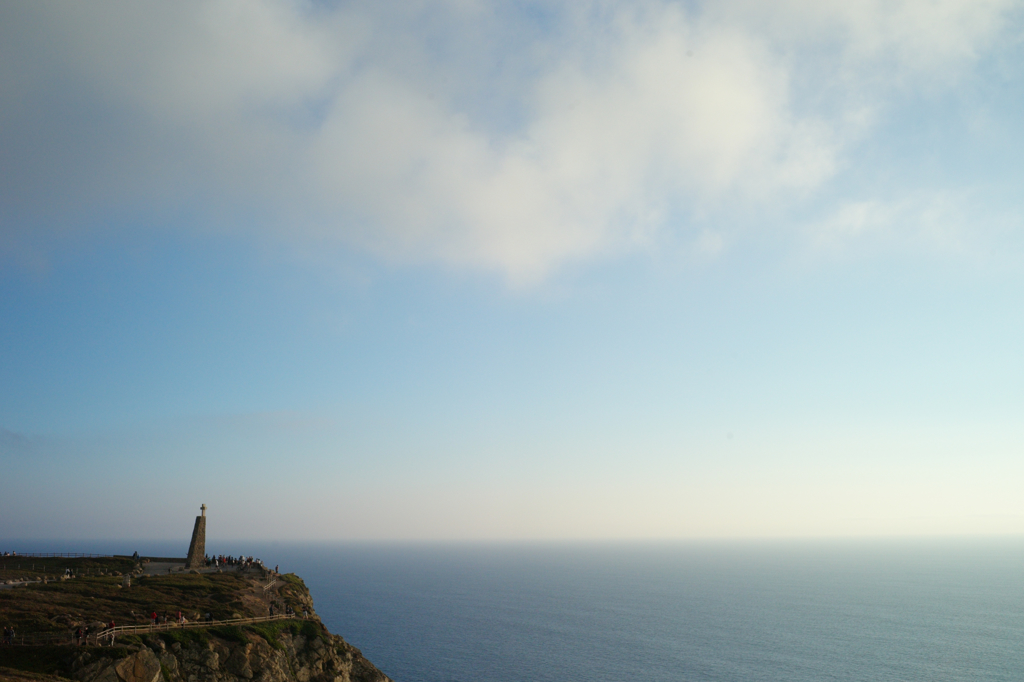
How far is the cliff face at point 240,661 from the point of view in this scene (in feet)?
106

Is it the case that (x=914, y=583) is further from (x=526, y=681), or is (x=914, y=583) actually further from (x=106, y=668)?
(x=106, y=668)

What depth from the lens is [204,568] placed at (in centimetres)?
6203

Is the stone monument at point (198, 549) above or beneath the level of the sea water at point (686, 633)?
above

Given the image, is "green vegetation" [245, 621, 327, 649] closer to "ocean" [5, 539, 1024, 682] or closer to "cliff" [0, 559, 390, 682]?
"cliff" [0, 559, 390, 682]

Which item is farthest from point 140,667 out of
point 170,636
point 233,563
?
point 233,563

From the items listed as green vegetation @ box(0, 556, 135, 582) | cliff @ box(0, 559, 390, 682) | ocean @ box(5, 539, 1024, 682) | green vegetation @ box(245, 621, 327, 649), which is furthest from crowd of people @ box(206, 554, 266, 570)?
ocean @ box(5, 539, 1024, 682)

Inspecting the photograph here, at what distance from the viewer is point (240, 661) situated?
1543 inches

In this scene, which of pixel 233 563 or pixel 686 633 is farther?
pixel 686 633

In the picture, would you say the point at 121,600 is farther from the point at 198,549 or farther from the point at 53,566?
the point at 53,566

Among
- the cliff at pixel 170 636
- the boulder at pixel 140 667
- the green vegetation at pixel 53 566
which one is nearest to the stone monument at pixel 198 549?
the cliff at pixel 170 636

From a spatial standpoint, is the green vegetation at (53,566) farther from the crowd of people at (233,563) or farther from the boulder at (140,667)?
the boulder at (140,667)

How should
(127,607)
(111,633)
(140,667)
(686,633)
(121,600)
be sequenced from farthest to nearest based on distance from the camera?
(686,633), (121,600), (127,607), (111,633), (140,667)

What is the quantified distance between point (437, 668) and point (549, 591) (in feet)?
348

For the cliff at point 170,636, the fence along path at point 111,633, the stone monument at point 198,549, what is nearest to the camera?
the cliff at point 170,636
